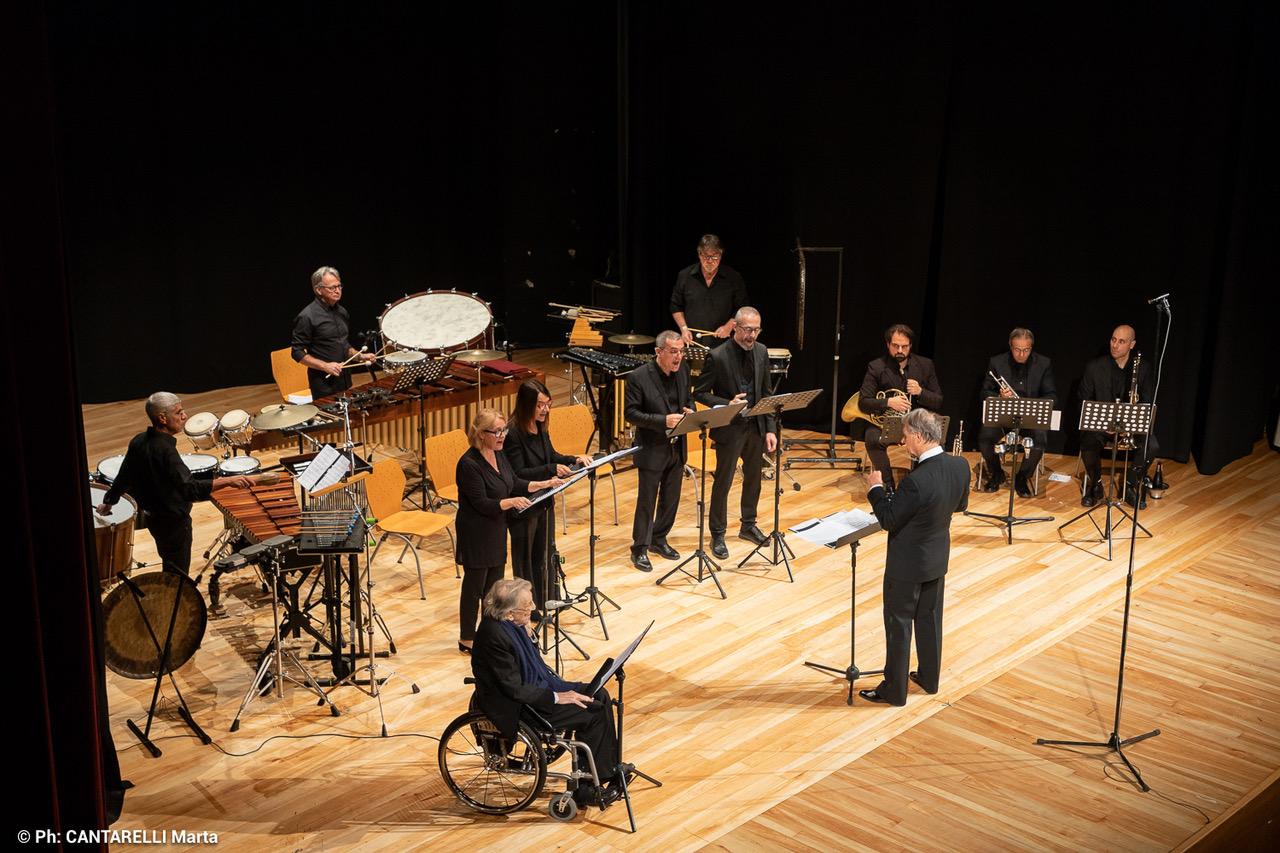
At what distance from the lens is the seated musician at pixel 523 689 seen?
507cm

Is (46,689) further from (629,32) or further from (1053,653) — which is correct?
(629,32)

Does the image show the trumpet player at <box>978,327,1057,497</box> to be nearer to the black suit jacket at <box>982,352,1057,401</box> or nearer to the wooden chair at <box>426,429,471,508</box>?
the black suit jacket at <box>982,352,1057,401</box>

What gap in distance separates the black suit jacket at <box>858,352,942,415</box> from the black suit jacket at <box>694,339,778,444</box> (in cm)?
143

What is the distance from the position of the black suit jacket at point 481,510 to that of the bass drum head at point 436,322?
2.53 meters

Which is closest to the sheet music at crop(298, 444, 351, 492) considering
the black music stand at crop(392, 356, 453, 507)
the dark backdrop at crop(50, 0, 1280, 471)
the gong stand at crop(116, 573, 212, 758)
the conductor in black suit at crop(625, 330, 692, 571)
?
the gong stand at crop(116, 573, 212, 758)

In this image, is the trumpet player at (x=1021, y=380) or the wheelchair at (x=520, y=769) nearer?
the wheelchair at (x=520, y=769)

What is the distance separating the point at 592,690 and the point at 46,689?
2315mm

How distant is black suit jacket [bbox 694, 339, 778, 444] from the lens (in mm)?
7926

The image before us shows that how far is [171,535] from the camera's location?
6.60m

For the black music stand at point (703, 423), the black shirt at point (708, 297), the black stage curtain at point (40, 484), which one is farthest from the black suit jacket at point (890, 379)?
the black stage curtain at point (40, 484)

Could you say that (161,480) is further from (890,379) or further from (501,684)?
(890,379)

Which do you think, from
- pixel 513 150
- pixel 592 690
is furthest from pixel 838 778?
pixel 513 150

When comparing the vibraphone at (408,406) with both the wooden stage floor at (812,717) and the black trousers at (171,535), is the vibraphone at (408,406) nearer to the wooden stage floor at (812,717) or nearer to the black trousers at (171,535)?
the wooden stage floor at (812,717)

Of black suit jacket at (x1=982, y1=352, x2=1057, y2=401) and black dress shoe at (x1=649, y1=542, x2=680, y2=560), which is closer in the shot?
black dress shoe at (x1=649, y1=542, x2=680, y2=560)
